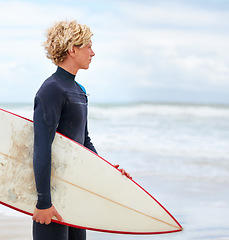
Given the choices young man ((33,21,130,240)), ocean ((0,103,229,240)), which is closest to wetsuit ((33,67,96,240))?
young man ((33,21,130,240))

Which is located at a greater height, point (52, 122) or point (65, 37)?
point (65, 37)

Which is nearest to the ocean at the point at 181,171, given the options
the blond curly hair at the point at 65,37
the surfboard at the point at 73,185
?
the surfboard at the point at 73,185

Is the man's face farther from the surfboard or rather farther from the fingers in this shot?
the fingers

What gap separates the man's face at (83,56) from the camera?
1.85 meters

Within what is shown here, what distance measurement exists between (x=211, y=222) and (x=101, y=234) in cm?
103

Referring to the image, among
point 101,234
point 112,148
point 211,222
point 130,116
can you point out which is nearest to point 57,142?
point 101,234

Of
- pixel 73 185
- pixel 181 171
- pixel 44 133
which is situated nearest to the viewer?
pixel 44 133

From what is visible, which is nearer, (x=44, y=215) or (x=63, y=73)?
(x=44, y=215)

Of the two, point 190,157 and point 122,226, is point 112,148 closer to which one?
point 190,157

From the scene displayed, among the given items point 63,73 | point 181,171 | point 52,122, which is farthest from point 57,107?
point 181,171

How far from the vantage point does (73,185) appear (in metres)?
1.96

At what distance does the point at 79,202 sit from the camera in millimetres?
1995

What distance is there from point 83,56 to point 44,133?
0.41m

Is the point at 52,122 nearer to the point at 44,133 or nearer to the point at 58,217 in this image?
the point at 44,133
